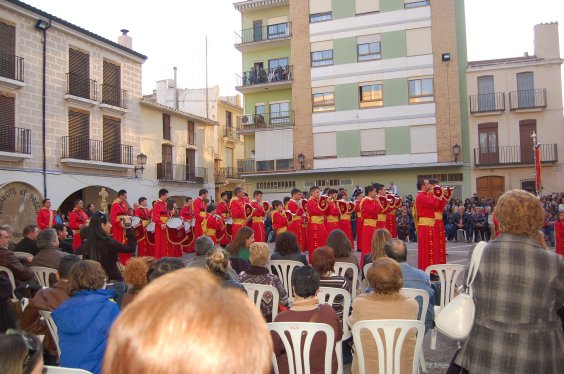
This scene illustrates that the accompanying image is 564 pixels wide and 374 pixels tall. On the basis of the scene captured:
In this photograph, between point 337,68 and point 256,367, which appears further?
point 337,68

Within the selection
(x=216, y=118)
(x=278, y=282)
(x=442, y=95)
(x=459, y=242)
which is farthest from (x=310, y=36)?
(x=278, y=282)

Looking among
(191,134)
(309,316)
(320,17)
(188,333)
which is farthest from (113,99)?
(188,333)

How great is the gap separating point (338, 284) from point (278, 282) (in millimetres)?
659

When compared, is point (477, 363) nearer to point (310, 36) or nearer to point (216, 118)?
point (310, 36)

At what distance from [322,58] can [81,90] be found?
578 inches

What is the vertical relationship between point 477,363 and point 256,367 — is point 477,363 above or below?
below

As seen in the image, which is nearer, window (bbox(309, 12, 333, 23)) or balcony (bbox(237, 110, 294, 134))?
window (bbox(309, 12, 333, 23))

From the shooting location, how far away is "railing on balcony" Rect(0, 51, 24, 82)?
20.5 m

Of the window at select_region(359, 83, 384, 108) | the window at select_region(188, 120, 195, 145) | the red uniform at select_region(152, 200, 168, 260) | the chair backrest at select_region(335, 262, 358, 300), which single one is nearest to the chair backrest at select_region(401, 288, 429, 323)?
the chair backrest at select_region(335, 262, 358, 300)

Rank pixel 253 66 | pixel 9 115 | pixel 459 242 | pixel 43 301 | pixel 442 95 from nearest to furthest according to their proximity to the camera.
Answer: pixel 43 301 < pixel 459 242 < pixel 9 115 < pixel 442 95 < pixel 253 66

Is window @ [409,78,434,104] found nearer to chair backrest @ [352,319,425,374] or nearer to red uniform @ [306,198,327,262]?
red uniform @ [306,198,327,262]

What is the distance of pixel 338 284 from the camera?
506 centimetres

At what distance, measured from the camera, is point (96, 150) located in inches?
989

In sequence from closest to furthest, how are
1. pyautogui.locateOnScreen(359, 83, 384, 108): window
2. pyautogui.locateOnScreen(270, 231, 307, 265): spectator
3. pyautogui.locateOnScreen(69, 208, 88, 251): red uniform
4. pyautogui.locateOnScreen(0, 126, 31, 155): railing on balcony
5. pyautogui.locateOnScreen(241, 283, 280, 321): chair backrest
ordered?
1. pyautogui.locateOnScreen(241, 283, 280, 321): chair backrest
2. pyautogui.locateOnScreen(270, 231, 307, 265): spectator
3. pyautogui.locateOnScreen(69, 208, 88, 251): red uniform
4. pyautogui.locateOnScreen(0, 126, 31, 155): railing on balcony
5. pyautogui.locateOnScreen(359, 83, 384, 108): window
